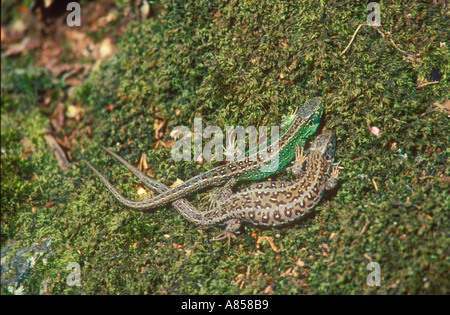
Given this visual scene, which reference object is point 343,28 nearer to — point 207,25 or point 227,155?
point 207,25

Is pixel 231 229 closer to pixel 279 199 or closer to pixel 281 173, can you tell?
pixel 279 199

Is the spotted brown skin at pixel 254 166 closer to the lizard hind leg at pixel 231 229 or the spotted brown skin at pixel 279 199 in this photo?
the spotted brown skin at pixel 279 199

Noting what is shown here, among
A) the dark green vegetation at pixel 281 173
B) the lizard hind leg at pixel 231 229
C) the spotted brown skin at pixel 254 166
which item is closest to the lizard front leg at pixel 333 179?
the dark green vegetation at pixel 281 173

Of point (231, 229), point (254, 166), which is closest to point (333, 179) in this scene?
point (254, 166)

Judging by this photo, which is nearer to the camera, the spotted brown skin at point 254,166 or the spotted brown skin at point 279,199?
the spotted brown skin at point 279,199
